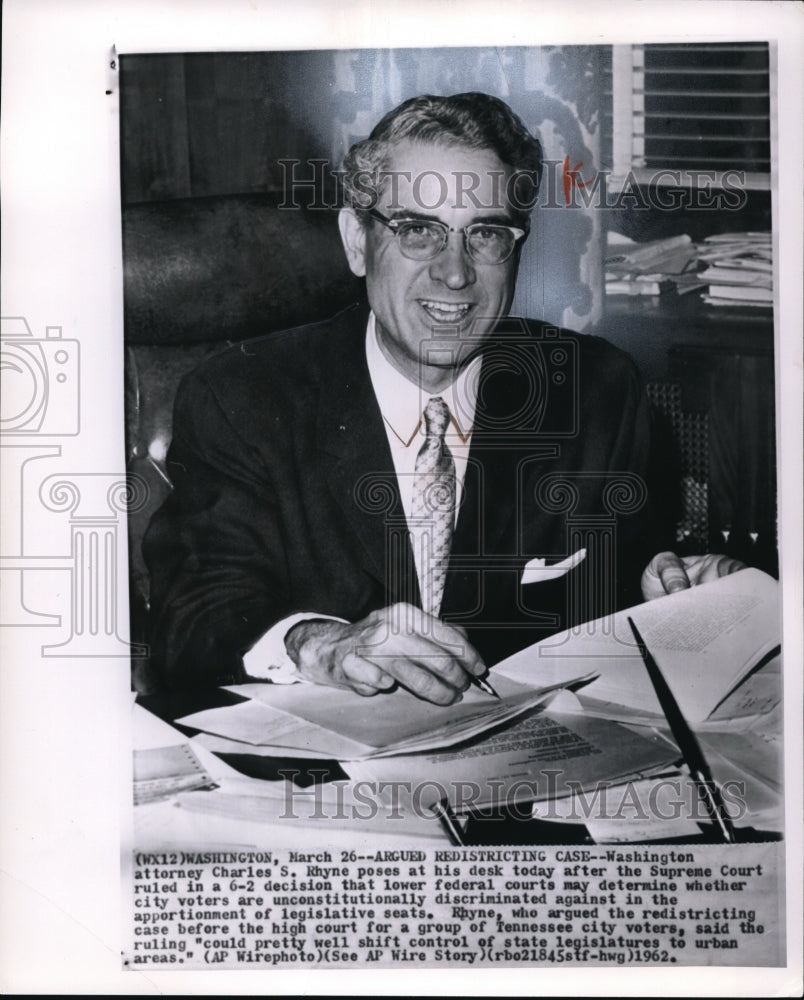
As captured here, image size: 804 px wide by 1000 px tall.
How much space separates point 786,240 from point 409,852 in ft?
3.35

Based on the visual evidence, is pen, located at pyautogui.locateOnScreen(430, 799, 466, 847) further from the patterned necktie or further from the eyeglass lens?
the eyeglass lens

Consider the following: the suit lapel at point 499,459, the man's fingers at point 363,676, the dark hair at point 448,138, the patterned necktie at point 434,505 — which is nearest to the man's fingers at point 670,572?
the suit lapel at point 499,459

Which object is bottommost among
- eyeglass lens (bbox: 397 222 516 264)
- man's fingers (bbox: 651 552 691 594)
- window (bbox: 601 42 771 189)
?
man's fingers (bbox: 651 552 691 594)

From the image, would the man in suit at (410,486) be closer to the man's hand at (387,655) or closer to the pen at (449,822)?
the man's hand at (387,655)

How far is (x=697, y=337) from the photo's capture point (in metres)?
1.17

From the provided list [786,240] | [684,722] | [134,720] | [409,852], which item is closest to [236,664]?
[134,720]

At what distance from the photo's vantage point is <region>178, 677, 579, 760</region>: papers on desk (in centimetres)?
116

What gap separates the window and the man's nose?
0.79 ft

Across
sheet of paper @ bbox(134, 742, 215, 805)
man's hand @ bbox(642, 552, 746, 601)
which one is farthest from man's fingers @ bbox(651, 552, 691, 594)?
sheet of paper @ bbox(134, 742, 215, 805)

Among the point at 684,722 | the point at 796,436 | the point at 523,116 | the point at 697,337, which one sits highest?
the point at 523,116

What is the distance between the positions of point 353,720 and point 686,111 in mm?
980

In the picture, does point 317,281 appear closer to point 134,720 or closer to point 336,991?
point 134,720

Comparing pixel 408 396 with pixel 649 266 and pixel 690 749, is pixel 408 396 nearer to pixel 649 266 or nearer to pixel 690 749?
pixel 649 266
